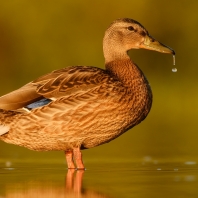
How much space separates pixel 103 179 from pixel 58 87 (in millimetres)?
1465

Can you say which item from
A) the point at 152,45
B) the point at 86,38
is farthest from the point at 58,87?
the point at 86,38

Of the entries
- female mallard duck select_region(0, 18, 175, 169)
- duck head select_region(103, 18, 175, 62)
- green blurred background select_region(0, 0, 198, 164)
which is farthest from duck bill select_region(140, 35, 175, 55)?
green blurred background select_region(0, 0, 198, 164)

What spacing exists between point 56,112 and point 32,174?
82cm

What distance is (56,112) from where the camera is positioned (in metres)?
9.68

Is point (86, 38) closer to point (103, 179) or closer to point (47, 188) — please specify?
point (103, 179)

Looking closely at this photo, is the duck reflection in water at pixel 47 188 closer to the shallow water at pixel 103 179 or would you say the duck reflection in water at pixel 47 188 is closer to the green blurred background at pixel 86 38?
the shallow water at pixel 103 179

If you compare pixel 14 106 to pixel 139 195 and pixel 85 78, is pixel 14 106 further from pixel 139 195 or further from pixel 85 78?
pixel 139 195

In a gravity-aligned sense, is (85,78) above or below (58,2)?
below

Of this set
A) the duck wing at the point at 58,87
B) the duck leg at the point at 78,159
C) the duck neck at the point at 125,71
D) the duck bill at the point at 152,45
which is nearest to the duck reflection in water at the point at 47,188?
the duck leg at the point at 78,159

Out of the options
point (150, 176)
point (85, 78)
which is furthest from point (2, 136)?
point (150, 176)

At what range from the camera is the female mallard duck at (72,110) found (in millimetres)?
9586

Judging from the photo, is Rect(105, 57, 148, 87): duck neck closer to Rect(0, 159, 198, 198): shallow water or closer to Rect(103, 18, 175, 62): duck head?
Rect(103, 18, 175, 62): duck head

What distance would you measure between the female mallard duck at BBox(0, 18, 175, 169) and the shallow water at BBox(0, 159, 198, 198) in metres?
0.27

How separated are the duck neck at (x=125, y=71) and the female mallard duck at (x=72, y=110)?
45 millimetres
